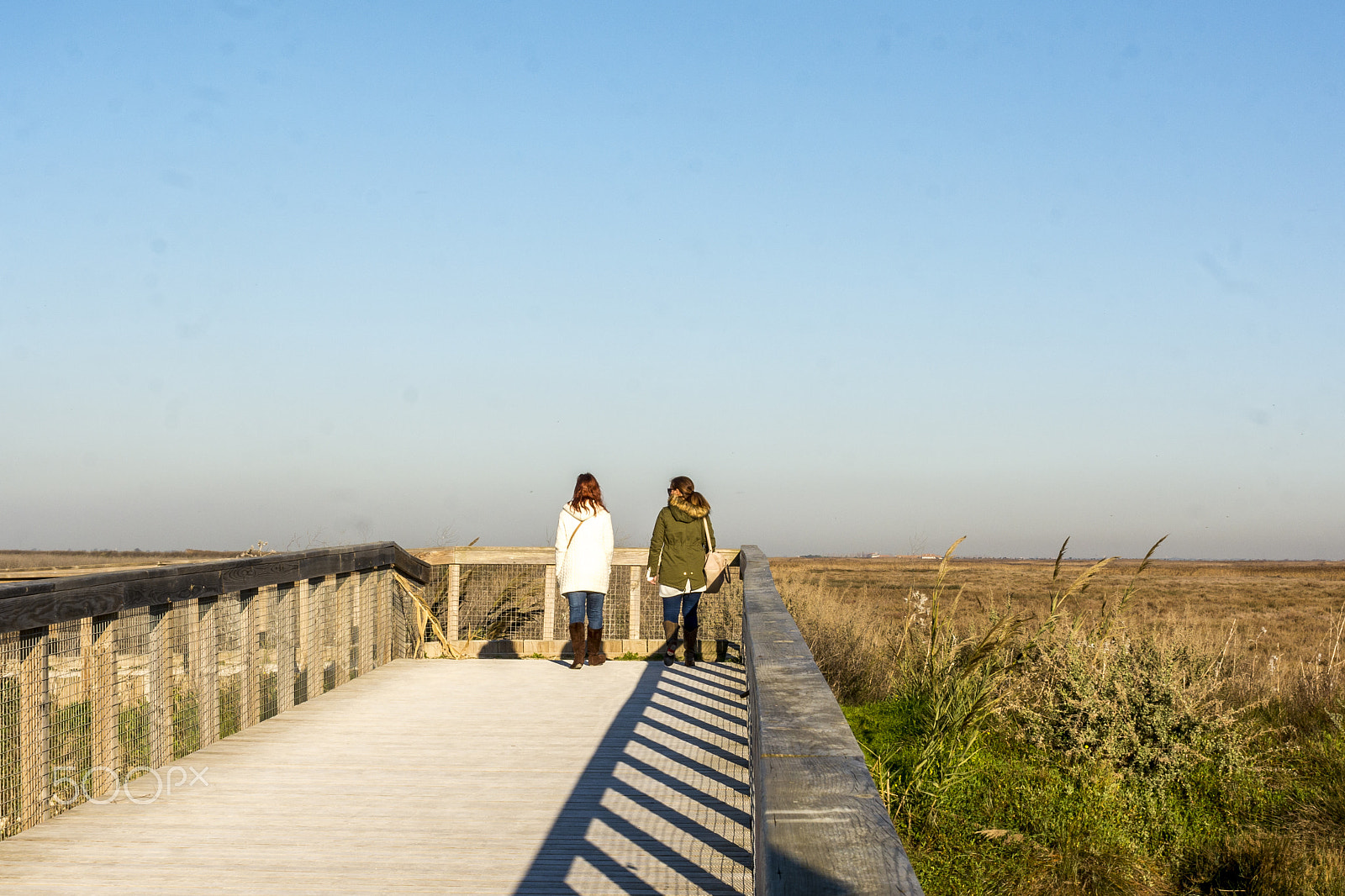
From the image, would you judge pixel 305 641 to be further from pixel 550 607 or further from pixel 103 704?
pixel 550 607

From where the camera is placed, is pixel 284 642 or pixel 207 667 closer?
pixel 207 667

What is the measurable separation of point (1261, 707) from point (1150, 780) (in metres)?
3.42

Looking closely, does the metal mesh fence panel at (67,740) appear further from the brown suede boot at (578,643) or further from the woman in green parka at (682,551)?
the woman in green parka at (682,551)

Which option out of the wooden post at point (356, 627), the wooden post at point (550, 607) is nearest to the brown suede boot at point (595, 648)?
the wooden post at point (550, 607)

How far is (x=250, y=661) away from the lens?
6.22m

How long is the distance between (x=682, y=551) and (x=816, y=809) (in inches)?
288

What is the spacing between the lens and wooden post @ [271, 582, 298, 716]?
22.1ft

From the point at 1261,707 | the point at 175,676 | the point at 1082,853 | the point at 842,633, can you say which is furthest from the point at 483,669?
the point at 1261,707

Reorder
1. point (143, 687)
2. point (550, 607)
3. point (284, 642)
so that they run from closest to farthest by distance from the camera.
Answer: point (143, 687) < point (284, 642) < point (550, 607)

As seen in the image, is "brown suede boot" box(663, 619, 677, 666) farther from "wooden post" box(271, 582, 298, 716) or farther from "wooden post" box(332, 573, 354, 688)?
"wooden post" box(271, 582, 298, 716)

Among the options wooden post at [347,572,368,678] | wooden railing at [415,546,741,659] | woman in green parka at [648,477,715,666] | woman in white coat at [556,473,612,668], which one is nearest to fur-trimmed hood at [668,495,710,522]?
woman in green parka at [648,477,715,666]

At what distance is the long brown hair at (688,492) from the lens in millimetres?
9164

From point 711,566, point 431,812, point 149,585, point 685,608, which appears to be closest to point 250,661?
point 149,585

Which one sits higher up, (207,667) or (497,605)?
(207,667)
